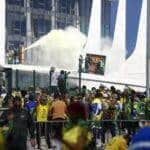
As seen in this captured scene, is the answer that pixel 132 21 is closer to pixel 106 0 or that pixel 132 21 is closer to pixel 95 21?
pixel 95 21

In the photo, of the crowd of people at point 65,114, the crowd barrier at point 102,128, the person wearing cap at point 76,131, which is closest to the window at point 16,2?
the crowd of people at point 65,114

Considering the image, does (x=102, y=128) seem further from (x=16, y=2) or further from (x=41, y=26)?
(x=41, y=26)

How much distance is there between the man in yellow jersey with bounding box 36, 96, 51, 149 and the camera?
19.4 meters

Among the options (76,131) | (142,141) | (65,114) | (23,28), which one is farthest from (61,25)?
(142,141)

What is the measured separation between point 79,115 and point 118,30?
42.8m

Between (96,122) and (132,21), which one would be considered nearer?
(96,122)

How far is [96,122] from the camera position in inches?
765

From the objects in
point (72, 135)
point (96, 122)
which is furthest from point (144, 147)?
point (96, 122)

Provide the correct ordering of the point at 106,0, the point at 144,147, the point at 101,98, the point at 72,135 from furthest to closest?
1. the point at 106,0
2. the point at 101,98
3. the point at 72,135
4. the point at 144,147

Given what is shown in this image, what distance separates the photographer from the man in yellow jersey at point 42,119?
19.4m

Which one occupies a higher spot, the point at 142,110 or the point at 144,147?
the point at 144,147

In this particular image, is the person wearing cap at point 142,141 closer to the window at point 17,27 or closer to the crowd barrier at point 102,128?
the crowd barrier at point 102,128

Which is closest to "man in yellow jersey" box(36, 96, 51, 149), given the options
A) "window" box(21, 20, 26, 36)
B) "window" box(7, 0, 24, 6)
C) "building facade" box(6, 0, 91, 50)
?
"building facade" box(6, 0, 91, 50)

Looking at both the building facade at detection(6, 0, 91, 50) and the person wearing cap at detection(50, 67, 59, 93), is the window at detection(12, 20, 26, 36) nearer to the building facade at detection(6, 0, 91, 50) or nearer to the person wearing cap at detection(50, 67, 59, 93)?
the building facade at detection(6, 0, 91, 50)
